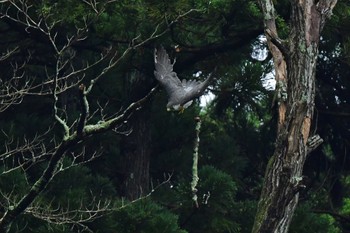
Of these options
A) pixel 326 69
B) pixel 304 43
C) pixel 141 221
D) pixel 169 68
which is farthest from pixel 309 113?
pixel 326 69

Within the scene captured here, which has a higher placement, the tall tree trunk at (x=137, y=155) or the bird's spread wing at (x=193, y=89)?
the bird's spread wing at (x=193, y=89)

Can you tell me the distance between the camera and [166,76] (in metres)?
10.3

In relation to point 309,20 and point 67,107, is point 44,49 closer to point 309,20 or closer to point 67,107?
point 67,107

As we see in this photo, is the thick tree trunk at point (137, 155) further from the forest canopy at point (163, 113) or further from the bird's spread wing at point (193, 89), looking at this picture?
the bird's spread wing at point (193, 89)

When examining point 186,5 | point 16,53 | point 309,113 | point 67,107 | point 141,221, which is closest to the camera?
point 309,113

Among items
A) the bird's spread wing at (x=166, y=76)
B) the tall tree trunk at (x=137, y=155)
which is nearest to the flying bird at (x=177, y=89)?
the bird's spread wing at (x=166, y=76)

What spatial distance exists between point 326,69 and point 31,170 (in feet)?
12.4

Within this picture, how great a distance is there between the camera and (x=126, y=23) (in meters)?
13.3

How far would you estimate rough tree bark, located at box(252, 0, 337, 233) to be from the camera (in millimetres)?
11164

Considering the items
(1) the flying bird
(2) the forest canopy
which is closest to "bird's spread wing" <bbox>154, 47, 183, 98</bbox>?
(1) the flying bird

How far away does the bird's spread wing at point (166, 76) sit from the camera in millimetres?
10008

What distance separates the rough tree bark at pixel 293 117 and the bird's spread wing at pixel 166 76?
970 mm

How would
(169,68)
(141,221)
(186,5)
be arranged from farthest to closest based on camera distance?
(141,221) < (186,5) < (169,68)

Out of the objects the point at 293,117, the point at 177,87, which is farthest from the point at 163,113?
the point at 177,87
